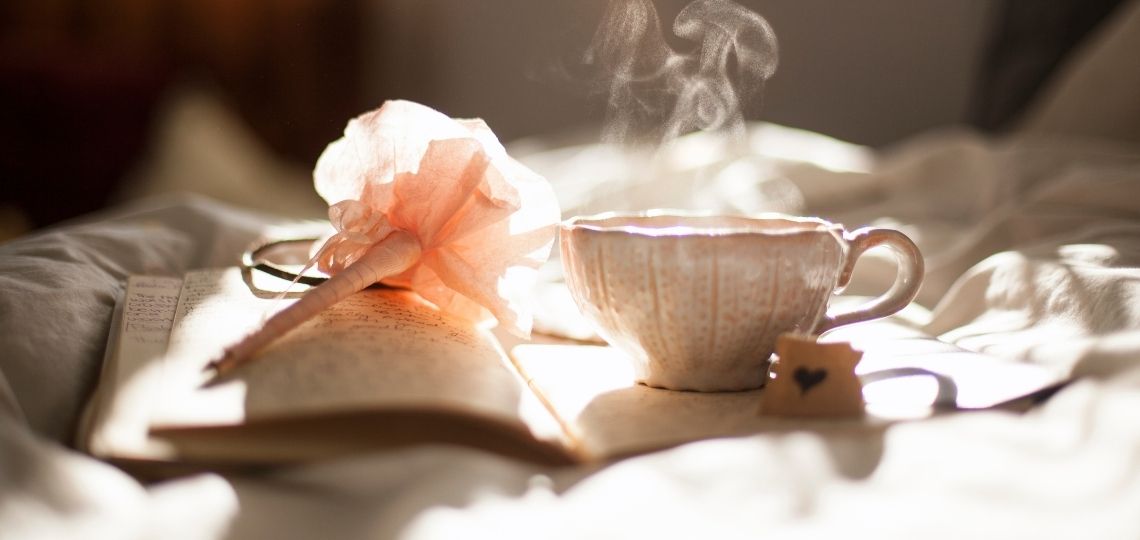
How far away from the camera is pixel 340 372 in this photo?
17.5 inches

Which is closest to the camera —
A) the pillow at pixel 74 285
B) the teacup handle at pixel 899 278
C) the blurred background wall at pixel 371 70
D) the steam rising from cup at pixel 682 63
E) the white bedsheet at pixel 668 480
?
the white bedsheet at pixel 668 480

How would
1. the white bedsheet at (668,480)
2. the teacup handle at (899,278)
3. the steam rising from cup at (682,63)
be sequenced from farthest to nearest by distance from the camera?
the steam rising from cup at (682,63)
the teacup handle at (899,278)
the white bedsheet at (668,480)

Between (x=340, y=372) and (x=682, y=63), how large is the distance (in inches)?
16.2

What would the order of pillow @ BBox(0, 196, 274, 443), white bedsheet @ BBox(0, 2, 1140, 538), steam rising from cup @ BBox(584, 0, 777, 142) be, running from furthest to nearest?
1. steam rising from cup @ BBox(584, 0, 777, 142)
2. pillow @ BBox(0, 196, 274, 443)
3. white bedsheet @ BBox(0, 2, 1140, 538)

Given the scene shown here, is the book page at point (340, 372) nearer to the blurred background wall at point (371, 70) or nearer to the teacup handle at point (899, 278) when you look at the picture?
the teacup handle at point (899, 278)

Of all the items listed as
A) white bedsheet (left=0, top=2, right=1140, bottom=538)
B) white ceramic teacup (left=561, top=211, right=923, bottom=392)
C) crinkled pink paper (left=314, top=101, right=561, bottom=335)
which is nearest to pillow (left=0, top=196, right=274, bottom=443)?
white bedsheet (left=0, top=2, right=1140, bottom=538)

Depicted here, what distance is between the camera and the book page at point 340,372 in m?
0.41

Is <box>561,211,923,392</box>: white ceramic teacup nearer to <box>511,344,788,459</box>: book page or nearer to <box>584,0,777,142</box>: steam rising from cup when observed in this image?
<box>511,344,788,459</box>: book page

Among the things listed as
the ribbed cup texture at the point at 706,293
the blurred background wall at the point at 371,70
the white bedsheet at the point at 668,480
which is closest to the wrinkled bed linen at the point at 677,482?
the white bedsheet at the point at 668,480

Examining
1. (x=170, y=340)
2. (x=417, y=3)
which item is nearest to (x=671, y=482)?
(x=170, y=340)

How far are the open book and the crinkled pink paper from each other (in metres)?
0.05

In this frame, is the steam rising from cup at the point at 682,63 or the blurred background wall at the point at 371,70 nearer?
the steam rising from cup at the point at 682,63

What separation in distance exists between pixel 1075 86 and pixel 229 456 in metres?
1.42

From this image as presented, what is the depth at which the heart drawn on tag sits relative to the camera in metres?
0.45
